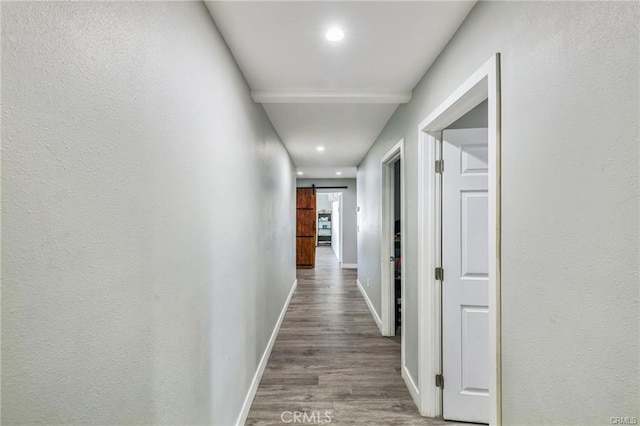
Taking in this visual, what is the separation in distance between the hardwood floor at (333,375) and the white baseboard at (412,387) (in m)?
0.04

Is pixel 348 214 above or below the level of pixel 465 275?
above

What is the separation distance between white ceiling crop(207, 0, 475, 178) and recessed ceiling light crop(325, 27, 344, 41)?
0.09 feet

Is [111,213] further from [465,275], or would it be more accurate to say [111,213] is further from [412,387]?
[412,387]

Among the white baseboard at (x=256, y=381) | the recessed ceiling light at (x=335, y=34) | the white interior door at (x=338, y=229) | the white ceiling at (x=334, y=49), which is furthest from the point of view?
the white interior door at (x=338, y=229)

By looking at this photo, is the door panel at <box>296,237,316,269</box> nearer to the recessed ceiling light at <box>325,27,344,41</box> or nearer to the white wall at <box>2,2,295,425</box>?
the white wall at <box>2,2,295,425</box>

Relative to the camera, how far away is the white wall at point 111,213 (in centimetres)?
50

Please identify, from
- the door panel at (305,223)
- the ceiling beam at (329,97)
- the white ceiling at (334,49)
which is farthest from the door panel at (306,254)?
the ceiling beam at (329,97)

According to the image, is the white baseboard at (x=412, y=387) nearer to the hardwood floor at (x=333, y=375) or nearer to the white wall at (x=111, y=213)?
the hardwood floor at (x=333, y=375)

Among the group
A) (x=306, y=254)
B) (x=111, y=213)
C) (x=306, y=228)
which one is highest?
(x=111, y=213)

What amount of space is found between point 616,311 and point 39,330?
126 cm

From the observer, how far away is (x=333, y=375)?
8.25 ft

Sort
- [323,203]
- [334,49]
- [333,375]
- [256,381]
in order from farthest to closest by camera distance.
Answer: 1. [323,203]
2. [333,375]
3. [256,381]
4. [334,49]

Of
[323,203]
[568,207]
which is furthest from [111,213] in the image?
[323,203]

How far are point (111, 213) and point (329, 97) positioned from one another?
6.06 feet
